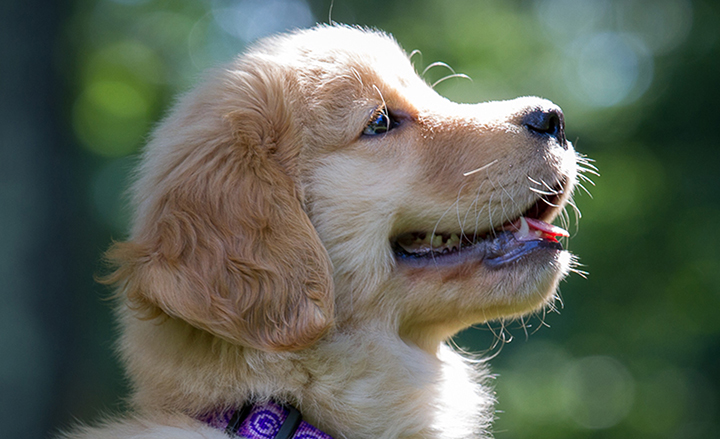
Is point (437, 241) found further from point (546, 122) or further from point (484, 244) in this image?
point (546, 122)

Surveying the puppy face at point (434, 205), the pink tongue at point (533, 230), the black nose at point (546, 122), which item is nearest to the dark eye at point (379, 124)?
the puppy face at point (434, 205)

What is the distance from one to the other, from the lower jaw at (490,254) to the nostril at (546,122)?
0.50 meters

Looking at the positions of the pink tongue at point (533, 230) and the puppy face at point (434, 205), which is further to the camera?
the pink tongue at point (533, 230)

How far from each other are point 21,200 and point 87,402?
→ 9.03ft

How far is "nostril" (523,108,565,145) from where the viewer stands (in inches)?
108

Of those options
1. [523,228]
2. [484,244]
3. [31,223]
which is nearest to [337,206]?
[484,244]

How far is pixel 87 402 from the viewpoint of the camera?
7.15 metres

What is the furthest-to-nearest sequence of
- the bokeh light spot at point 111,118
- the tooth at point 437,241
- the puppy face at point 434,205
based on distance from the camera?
1. the bokeh light spot at point 111,118
2. the tooth at point 437,241
3. the puppy face at point 434,205

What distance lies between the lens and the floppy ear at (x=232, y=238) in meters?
2.25

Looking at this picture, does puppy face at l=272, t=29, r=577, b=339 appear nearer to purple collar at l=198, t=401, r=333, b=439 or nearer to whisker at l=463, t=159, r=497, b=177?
whisker at l=463, t=159, r=497, b=177

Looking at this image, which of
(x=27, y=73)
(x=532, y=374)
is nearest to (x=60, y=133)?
(x=27, y=73)

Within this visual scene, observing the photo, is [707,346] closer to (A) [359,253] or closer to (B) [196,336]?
(A) [359,253]

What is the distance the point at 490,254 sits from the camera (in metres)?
2.66

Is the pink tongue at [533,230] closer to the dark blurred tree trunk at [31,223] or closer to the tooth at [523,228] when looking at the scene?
the tooth at [523,228]
